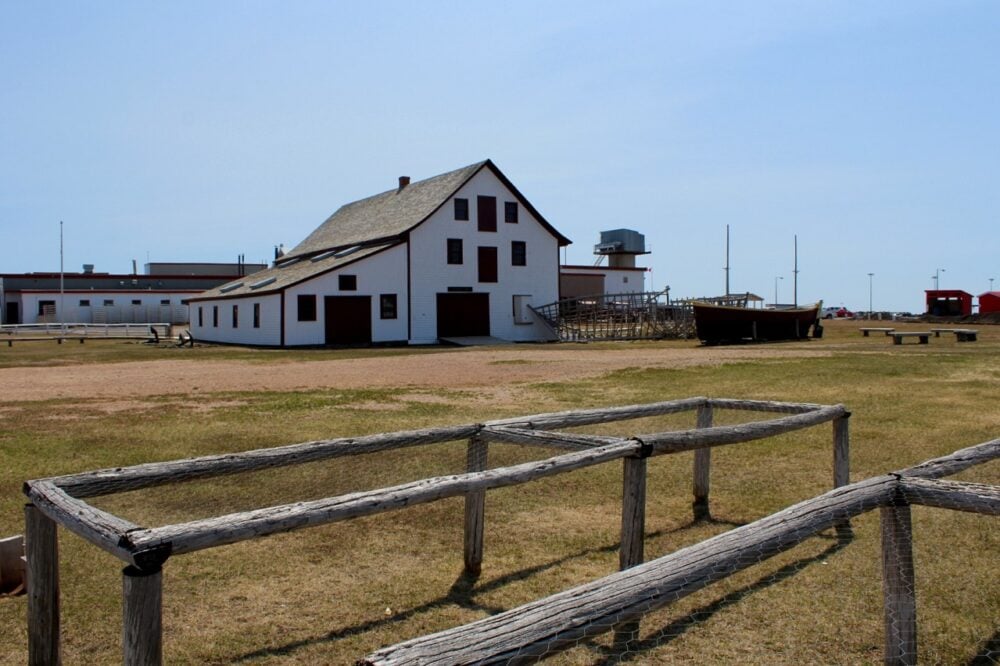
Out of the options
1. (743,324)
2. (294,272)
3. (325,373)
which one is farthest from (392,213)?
(325,373)

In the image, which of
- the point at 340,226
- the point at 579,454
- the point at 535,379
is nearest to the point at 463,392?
the point at 535,379

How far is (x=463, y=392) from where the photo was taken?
17.9m

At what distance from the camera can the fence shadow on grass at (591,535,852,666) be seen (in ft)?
16.1

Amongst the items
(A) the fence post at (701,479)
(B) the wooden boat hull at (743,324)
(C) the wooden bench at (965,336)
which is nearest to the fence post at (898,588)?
(A) the fence post at (701,479)

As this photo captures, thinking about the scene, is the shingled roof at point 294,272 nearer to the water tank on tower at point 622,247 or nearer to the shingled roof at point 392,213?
the shingled roof at point 392,213

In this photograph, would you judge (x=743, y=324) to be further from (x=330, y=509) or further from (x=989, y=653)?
(x=330, y=509)

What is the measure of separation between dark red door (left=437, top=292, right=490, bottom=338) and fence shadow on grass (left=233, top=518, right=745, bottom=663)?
120ft

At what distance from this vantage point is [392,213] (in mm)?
47594

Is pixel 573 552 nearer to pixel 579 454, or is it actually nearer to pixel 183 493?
pixel 579 454

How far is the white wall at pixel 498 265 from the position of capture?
141ft

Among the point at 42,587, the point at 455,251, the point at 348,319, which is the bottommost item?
the point at 42,587

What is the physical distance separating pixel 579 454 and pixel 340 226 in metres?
48.8

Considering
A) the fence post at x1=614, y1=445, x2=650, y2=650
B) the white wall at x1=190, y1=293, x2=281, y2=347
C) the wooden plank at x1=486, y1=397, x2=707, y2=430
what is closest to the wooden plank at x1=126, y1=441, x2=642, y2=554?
the fence post at x1=614, y1=445, x2=650, y2=650

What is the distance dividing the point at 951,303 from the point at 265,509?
71.8 meters
